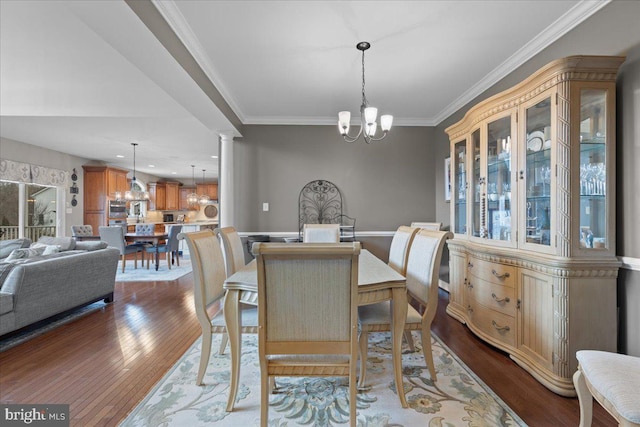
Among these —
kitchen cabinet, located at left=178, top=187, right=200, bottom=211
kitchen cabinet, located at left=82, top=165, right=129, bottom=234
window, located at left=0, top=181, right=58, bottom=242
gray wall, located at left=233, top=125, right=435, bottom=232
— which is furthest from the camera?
kitchen cabinet, located at left=178, top=187, right=200, bottom=211

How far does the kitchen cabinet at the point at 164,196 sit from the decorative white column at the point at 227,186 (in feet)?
21.7

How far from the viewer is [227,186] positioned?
430cm

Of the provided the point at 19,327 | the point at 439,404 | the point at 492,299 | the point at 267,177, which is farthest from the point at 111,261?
the point at 492,299

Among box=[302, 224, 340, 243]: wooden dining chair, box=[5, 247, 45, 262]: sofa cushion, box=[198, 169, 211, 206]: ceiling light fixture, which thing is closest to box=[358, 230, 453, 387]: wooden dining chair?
box=[302, 224, 340, 243]: wooden dining chair

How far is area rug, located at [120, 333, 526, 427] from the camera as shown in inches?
62.6

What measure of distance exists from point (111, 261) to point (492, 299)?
4.15 m

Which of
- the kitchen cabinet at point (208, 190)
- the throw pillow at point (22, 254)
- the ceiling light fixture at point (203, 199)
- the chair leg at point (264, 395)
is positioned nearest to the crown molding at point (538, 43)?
the chair leg at point (264, 395)

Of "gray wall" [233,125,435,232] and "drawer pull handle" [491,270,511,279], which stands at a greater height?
"gray wall" [233,125,435,232]

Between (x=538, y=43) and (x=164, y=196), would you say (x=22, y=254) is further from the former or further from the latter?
(x=164, y=196)

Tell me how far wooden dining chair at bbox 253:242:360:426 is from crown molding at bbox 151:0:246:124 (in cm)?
178

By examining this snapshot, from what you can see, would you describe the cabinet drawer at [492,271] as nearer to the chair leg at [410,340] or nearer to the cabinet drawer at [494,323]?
the cabinet drawer at [494,323]

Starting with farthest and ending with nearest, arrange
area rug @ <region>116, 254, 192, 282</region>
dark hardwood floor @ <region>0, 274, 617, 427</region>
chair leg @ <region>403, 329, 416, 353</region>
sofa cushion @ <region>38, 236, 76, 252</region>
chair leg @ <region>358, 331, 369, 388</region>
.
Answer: area rug @ <region>116, 254, 192, 282</region>, sofa cushion @ <region>38, 236, 76, 252</region>, chair leg @ <region>403, 329, 416, 353</region>, chair leg @ <region>358, 331, 369, 388</region>, dark hardwood floor @ <region>0, 274, 617, 427</region>

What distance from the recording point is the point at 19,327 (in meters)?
2.57

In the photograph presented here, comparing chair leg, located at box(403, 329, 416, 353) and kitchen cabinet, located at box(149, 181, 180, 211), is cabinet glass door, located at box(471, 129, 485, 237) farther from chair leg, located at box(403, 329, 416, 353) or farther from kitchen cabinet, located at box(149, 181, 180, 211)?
kitchen cabinet, located at box(149, 181, 180, 211)
